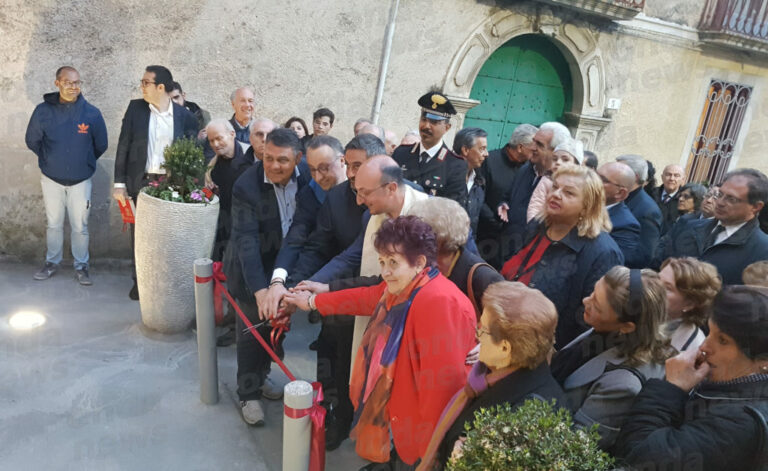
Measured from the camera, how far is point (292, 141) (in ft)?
11.6

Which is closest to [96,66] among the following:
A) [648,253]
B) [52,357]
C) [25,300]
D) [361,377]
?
[25,300]

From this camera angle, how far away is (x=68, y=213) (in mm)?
5449

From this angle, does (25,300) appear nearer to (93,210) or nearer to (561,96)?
(93,210)

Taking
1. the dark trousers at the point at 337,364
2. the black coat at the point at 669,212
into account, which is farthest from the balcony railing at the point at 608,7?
the dark trousers at the point at 337,364

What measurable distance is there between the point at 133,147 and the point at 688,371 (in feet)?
15.7

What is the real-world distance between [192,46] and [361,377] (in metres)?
4.92

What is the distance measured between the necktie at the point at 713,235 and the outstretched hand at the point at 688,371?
7.46 feet

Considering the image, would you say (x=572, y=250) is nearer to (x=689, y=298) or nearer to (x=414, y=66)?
(x=689, y=298)

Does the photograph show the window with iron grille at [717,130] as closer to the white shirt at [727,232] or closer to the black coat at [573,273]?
A: the white shirt at [727,232]

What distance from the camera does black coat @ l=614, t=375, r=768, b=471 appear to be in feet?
4.91

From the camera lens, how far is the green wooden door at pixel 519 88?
8445 millimetres

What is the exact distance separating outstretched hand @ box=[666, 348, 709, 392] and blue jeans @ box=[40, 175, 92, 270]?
17.9 ft

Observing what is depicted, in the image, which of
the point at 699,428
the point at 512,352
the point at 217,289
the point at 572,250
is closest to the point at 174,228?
the point at 217,289

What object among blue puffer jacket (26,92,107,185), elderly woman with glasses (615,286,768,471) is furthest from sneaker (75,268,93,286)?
elderly woman with glasses (615,286,768,471)
